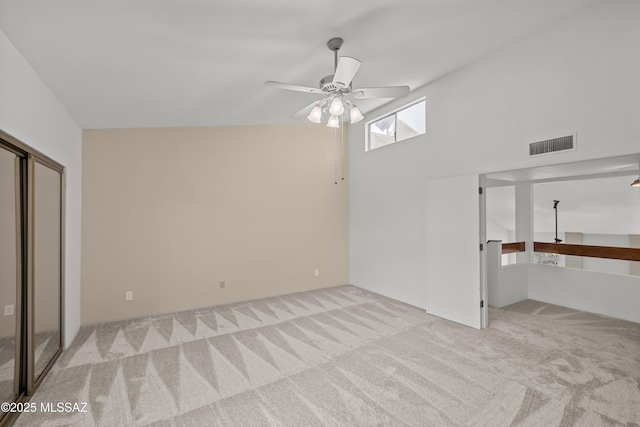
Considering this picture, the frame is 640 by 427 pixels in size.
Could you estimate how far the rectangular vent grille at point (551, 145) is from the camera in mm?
2784

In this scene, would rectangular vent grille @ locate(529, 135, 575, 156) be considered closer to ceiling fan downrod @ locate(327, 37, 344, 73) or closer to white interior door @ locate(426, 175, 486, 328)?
white interior door @ locate(426, 175, 486, 328)

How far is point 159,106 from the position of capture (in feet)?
11.3

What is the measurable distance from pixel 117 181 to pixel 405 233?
4323 millimetres

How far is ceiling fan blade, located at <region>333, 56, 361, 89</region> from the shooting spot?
80.4 inches

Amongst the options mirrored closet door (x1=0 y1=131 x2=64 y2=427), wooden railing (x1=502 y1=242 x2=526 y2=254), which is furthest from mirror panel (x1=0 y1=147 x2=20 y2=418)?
wooden railing (x1=502 y1=242 x2=526 y2=254)

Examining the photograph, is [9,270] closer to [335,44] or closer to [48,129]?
[48,129]

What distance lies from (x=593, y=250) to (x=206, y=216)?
6219mm

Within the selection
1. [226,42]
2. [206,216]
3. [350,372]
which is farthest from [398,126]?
[350,372]

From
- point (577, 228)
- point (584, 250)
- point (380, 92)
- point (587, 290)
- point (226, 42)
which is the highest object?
point (226, 42)

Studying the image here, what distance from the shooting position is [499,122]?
131 inches

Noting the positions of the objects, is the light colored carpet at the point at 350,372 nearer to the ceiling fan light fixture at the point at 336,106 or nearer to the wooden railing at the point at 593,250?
the wooden railing at the point at 593,250

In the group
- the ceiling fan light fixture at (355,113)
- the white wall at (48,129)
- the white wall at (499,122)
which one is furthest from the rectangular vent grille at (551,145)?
the white wall at (48,129)

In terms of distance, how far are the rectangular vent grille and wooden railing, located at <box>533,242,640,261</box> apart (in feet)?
8.59

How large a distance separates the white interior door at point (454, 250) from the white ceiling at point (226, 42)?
1.60 m
